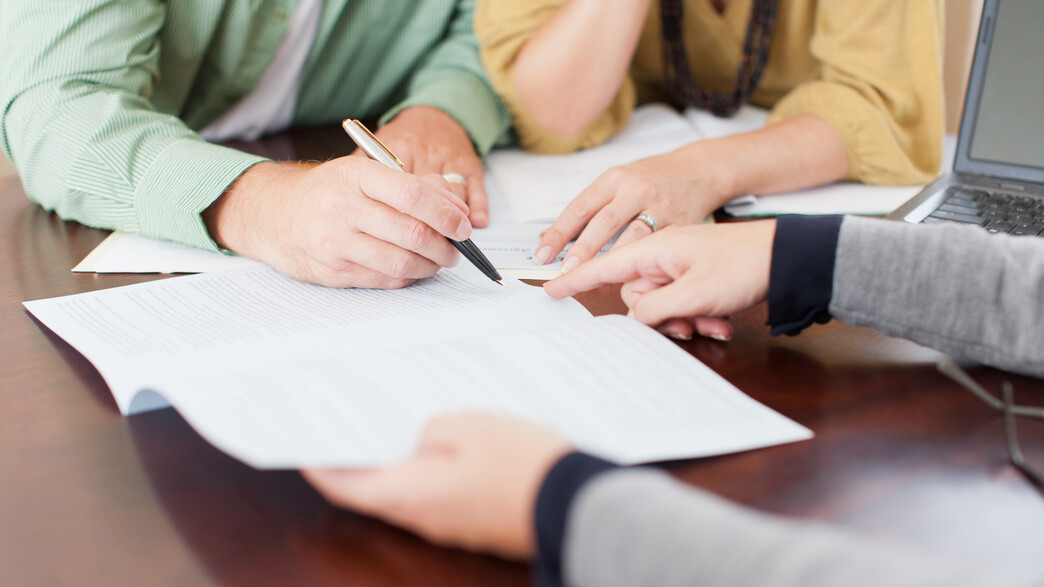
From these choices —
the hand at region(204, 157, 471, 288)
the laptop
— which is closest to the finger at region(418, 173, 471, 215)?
the hand at region(204, 157, 471, 288)

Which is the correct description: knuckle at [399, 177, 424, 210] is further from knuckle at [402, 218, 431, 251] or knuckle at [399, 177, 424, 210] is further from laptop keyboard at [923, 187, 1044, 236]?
laptop keyboard at [923, 187, 1044, 236]

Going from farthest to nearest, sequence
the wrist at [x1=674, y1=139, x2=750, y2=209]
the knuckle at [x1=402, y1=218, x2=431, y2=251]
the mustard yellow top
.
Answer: the mustard yellow top
the wrist at [x1=674, y1=139, x2=750, y2=209]
the knuckle at [x1=402, y1=218, x2=431, y2=251]

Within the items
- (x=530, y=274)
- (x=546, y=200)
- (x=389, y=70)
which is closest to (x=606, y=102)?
(x=546, y=200)

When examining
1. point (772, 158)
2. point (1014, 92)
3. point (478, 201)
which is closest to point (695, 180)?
point (772, 158)

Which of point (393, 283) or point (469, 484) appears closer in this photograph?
point (469, 484)

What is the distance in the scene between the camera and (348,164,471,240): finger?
72 centimetres

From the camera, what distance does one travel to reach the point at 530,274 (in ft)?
2.70

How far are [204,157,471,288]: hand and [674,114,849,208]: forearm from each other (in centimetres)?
38

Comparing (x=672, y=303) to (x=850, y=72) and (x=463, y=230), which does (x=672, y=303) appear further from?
(x=850, y=72)

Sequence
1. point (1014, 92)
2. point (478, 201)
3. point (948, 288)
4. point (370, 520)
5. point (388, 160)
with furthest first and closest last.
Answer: point (478, 201), point (1014, 92), point (388, 160), point (948, 288), point (370, 520)

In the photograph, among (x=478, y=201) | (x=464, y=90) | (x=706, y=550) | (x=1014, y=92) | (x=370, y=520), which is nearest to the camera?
(x=706, y=550)

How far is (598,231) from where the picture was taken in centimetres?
85

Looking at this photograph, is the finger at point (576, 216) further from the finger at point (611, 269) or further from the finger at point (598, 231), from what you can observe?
the finger at point (611, 269)

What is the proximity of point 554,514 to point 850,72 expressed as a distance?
1.00 meters
